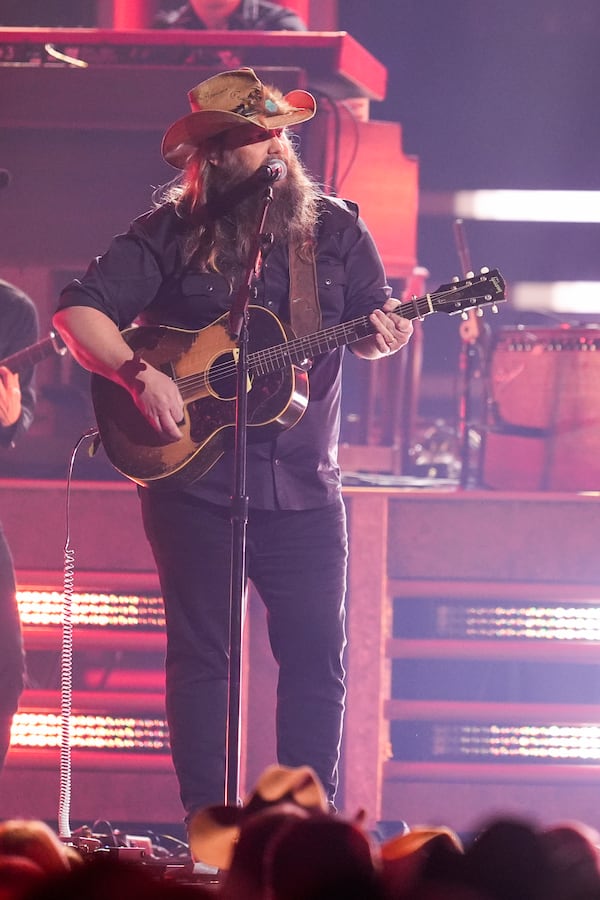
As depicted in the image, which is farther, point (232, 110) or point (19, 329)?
point (19, 329)

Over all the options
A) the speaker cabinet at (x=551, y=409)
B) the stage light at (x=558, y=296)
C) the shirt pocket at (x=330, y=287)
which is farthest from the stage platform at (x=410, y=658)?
the stage light at (x=558, y=296)

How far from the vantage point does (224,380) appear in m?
3.10

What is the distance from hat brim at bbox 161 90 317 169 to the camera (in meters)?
3.12

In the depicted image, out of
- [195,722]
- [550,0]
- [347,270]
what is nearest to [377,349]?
[347,270]

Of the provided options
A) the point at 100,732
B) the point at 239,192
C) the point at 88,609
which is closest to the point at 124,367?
the point at 239,192

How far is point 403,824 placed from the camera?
13.1 feet

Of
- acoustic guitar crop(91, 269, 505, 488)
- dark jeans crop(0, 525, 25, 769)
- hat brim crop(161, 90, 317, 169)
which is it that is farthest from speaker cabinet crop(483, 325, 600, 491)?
dark jeans crop(0, 525, 25, 769)

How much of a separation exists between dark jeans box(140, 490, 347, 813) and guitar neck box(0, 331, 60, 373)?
1.24 meters

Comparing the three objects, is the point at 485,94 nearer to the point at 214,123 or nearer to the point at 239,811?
the point at 214,123

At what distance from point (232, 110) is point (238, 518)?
4.01 ft

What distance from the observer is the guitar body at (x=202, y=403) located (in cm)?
304

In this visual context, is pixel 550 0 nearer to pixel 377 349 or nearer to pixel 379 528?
pixel 379 528

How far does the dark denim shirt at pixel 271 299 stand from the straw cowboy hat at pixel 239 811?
2.30m

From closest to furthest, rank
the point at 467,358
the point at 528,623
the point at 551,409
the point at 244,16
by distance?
the point at 528,623
the point at 551,409
the point at 467,358
the point at 244,16
